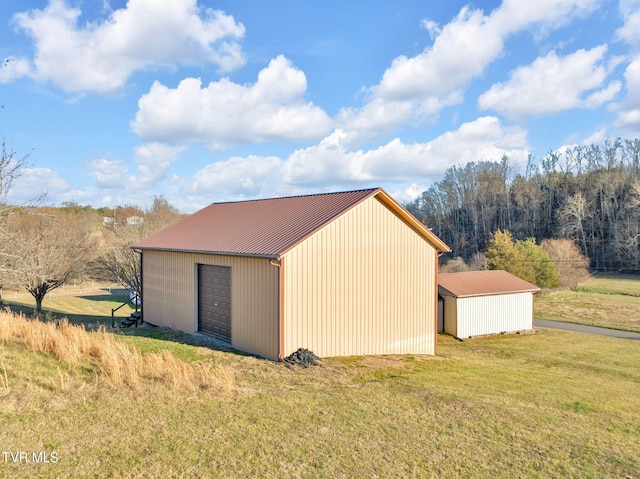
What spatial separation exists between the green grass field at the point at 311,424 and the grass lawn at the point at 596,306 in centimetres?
1991

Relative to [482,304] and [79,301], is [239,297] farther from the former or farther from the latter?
[79,301]

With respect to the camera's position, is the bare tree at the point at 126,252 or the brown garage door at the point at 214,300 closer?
the brown garage door at the point at 214,300

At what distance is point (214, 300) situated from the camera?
1433 cm

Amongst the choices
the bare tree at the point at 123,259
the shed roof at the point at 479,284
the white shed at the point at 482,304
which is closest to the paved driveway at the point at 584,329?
the white shed at the point at 482,304

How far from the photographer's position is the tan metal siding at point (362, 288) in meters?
12.0

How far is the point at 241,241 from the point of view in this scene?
13523 mm

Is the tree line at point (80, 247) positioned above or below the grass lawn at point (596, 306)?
above

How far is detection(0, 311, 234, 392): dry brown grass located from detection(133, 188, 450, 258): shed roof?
3.76 m

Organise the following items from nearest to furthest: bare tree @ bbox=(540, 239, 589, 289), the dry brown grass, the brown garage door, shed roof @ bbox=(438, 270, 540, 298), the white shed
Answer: the dry brown grass < the brown garage door < the white shed < shed roof @ bbox=(438, 270, 540, 298) < bare tree @ bbox=(540, 239, 589, 289)

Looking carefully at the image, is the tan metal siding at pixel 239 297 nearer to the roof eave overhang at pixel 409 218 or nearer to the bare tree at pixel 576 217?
the roof eave overhang at pixel 409 218

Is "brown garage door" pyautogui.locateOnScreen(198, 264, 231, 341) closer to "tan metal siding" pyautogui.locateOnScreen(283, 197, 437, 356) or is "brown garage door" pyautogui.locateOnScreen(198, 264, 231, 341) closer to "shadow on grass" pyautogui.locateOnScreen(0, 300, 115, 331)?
"tan metal siding" pyautogui.locateOnScreen(283, 197, 437, 356)

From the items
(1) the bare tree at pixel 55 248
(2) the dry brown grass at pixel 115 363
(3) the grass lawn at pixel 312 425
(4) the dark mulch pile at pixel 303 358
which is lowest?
(4) the dark mulch pile at pixel 303 358

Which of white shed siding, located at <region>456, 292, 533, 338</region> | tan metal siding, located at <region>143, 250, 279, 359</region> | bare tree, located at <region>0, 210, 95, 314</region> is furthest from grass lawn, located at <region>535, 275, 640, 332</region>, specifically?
bare tree, located at <region>0, 210, 95, 314</region>

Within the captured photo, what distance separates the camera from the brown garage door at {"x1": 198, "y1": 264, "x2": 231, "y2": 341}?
44.9ft
